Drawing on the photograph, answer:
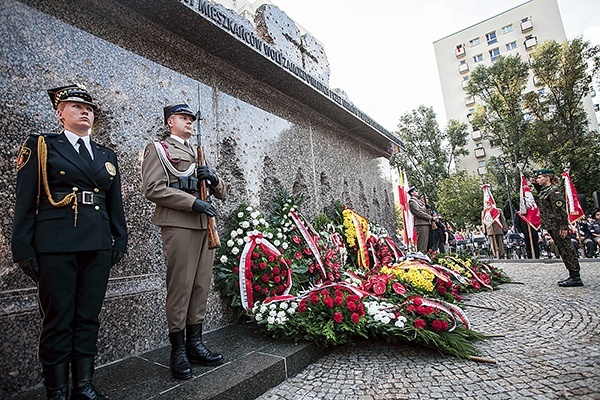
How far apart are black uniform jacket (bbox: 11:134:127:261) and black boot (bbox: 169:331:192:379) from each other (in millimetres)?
820

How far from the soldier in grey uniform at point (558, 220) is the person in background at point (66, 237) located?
653cm

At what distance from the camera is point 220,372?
235 centimetres

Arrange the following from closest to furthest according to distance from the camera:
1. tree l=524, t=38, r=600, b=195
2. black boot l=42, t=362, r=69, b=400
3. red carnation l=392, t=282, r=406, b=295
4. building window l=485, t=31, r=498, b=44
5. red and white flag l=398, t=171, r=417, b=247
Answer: black boot l=42, t=362, r=69, b=400
red carnation l=392, t=282, r=406, b=295
red and white flag l=398, t=171, r=417, b=247
tree l=524, t=38, r=600, b=195
building window l=485, t=31, r=498, b=44

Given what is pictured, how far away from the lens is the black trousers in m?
1.89

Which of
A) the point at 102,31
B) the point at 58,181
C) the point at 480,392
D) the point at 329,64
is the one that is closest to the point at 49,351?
the point at 58,181

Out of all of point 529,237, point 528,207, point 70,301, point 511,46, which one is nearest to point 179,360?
point 70,301

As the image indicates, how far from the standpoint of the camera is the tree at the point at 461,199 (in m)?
30.3

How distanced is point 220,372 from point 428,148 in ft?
115

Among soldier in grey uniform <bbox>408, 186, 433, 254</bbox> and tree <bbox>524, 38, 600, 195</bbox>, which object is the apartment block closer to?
tree <bbox>524, 38, 600, 195</bbox>

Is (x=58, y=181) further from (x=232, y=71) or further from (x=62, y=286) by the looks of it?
(x=232, y=71)

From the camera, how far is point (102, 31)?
10.8 ft

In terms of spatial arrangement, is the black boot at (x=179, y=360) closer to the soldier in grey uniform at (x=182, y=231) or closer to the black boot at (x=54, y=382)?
the soldier in grey uniform at (x=182, y=231)

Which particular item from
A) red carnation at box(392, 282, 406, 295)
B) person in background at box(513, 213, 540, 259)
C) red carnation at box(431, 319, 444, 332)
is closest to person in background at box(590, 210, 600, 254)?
person in background at box(513, 213, 540, 259)

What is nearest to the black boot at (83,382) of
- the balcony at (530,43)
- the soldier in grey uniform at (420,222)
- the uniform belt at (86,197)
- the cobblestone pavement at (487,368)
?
the uniform belt at (86,197)
